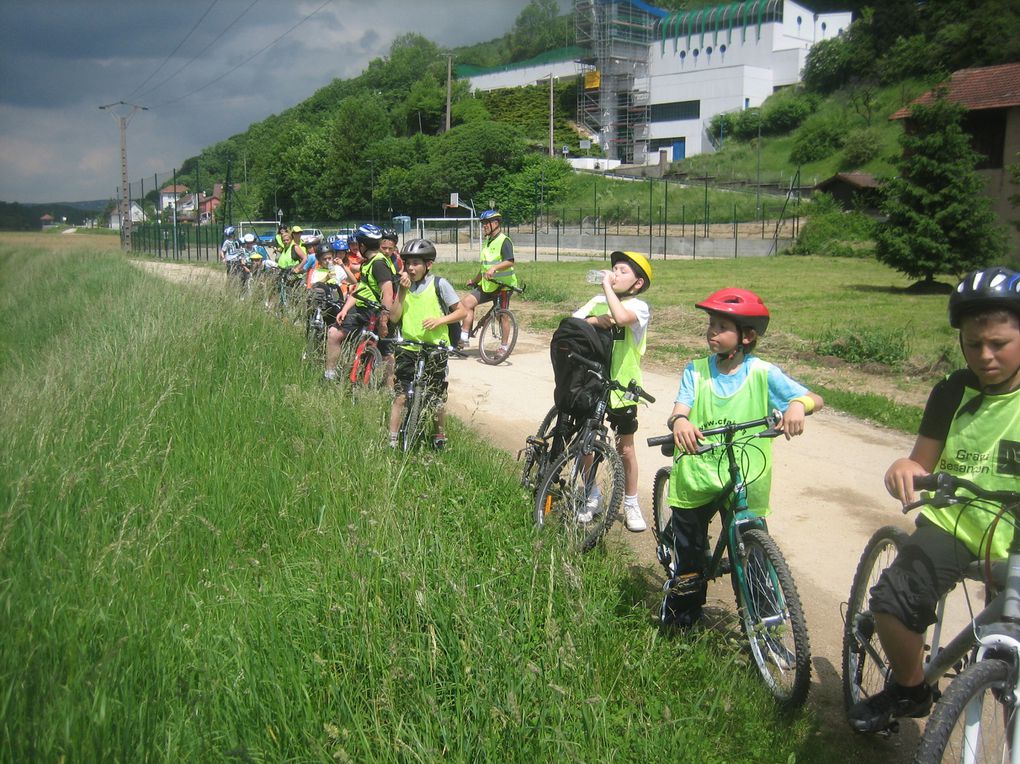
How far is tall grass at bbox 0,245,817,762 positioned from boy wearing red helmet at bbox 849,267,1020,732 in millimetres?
725

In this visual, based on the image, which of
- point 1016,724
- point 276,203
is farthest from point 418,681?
point 276,203

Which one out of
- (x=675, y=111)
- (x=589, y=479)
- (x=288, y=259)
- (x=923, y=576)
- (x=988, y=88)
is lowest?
(x=589, y=479)

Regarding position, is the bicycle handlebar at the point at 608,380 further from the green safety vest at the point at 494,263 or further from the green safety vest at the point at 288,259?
the green safety vest at the point at 288,259

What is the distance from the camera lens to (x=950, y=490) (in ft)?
9.46

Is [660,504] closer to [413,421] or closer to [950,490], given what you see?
[413,421]

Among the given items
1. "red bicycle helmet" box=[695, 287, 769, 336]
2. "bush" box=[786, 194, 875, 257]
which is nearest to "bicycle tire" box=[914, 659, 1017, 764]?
"red bicycle helmet" box=[695, 287, 769, 336]

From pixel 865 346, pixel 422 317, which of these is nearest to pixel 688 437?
pixel 422 317

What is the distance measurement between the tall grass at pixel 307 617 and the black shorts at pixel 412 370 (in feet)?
2.57

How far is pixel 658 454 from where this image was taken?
25.4 ft

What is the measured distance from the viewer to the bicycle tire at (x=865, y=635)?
11.8ft

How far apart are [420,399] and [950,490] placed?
437 centimetres

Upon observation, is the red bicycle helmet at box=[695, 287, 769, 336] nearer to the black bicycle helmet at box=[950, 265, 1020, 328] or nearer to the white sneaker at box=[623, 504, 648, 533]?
the black bicycle helmet at box=[950, 265, 1020, 328]

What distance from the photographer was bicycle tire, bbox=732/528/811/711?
3646 millimetres

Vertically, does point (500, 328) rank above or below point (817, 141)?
below
